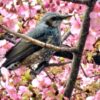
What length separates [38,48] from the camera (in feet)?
15.7

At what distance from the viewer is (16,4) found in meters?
6.07

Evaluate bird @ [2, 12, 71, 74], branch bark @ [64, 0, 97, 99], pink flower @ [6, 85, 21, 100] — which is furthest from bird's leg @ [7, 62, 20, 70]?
branch bark @ [64, 0, 97, 99]

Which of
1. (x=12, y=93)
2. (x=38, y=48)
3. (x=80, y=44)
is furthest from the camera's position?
(x=38, y=48)

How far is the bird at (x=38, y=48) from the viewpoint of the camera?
4535 mm

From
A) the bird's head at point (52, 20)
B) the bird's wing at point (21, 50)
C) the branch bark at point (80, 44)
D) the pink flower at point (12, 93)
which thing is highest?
the branch bark at point (80, 44)

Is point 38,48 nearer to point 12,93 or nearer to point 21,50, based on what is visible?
Answer: point 21,50

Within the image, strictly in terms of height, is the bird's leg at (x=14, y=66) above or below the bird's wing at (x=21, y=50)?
below

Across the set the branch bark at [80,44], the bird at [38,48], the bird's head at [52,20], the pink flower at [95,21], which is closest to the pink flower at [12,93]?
the bird at [38,48]

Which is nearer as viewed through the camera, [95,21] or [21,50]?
[95,21]

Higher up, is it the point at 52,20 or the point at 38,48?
the point at 52,20

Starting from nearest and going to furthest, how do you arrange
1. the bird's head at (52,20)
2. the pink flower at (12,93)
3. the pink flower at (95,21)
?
the pink flower at (95,21) < the pink flower at (12,93) < the bird's head at (52,20)

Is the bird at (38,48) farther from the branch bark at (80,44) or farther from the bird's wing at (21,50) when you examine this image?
the branch bark at (80,44)

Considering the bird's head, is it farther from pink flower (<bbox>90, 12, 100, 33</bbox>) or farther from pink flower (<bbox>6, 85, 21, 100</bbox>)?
pink flower (<bbox>90, 12, 100, 33</bbox>)

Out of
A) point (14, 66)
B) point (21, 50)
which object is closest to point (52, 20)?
point (21, 50)
